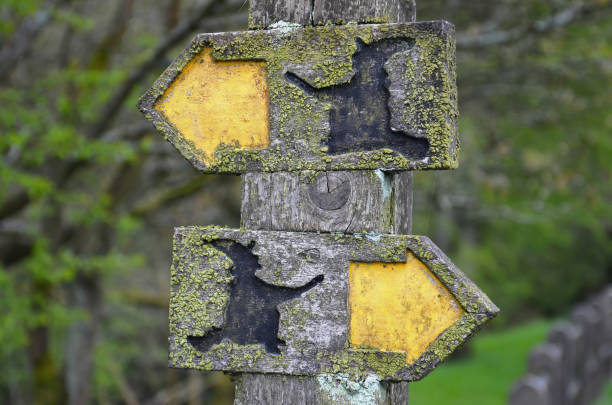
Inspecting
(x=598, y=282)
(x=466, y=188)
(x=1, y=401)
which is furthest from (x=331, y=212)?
(x=598, y=282)

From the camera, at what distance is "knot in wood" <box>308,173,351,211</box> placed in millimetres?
1672

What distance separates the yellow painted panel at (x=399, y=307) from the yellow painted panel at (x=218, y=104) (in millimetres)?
451

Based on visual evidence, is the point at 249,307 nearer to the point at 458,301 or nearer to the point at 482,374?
the point at 458,301

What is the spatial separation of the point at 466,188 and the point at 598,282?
10918 millimetres

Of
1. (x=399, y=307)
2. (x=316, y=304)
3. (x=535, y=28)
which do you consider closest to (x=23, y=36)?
(x=535, y=28)

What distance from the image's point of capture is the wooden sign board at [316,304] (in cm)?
158

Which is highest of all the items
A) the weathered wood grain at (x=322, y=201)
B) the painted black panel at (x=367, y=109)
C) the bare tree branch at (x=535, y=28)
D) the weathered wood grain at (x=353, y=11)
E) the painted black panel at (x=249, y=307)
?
the bare tree branch at (x=535, y=28)

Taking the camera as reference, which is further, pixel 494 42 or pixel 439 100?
pixel 494 42

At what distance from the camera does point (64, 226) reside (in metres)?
6.80

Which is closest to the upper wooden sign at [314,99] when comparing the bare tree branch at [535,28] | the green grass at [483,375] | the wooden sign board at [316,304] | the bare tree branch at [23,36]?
the wooden sign board at [316,304]

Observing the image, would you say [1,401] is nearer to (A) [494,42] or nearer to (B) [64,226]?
(B) [64,226]

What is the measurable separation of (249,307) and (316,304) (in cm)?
18

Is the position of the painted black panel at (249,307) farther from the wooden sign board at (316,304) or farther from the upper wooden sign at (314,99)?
the upper wooden sign at (314,99)

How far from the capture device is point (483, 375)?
1133 centimetres
